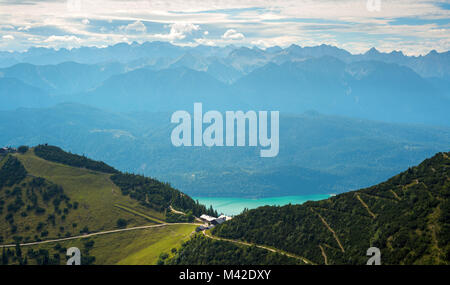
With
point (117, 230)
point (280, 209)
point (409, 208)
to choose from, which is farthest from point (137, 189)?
point (409, 208)

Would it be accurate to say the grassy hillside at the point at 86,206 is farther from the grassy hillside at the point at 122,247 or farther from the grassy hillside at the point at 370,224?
the grassy hillside at the point at 370,224

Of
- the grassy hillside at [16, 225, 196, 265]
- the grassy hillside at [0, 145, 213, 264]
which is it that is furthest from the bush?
the grassy hillside at [16, 225, 196, 265]

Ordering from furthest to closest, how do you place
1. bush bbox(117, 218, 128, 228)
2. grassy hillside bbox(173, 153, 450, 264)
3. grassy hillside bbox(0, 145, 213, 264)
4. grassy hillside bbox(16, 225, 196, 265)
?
1. bush bbox(117, 218, 128, 228)
2. grassy hillside bbox(0, 145, 213, 264)
3. grassy hillside bbox(16, 225, 196, 265)
4. grassy hillside bbox(173, 153, 450, 264)

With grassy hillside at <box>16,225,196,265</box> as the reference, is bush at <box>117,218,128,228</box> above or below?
above

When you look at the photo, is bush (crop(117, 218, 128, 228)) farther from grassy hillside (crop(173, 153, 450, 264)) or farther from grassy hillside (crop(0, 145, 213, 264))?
grassy hillside (crop(173, 153, 450, 264))

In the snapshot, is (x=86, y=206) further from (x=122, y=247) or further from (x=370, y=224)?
(x=370, y=224)
